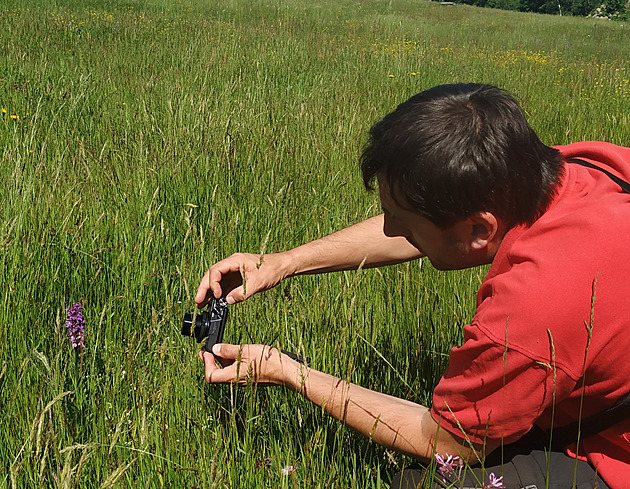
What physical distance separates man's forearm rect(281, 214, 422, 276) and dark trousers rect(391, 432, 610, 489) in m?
0.68

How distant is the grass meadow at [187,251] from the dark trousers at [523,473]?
16 cm

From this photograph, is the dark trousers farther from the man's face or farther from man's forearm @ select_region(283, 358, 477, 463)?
the man's face

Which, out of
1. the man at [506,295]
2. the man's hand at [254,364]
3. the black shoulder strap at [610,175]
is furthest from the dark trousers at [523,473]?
the black shoulder strap at [610,175]

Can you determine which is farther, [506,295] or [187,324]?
[187,324]

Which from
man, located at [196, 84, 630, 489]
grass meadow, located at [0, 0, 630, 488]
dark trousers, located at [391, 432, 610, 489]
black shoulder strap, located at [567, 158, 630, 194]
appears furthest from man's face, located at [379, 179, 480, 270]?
dark trousers, located at [391, 432, 610, 489]

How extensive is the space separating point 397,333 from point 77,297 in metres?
1.10

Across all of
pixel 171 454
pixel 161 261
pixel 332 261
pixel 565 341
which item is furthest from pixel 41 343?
pixel 565 341

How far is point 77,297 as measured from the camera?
6.63ft

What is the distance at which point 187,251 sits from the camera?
2.35 m

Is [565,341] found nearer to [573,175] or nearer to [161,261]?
[573,175]

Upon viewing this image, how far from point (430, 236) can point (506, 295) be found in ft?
0.88

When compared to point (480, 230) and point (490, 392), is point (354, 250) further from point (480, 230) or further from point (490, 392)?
point (490, 392)

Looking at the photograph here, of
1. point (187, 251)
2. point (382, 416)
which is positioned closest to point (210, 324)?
point (382, 416)

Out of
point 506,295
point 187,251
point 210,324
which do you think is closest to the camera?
point 506,295
